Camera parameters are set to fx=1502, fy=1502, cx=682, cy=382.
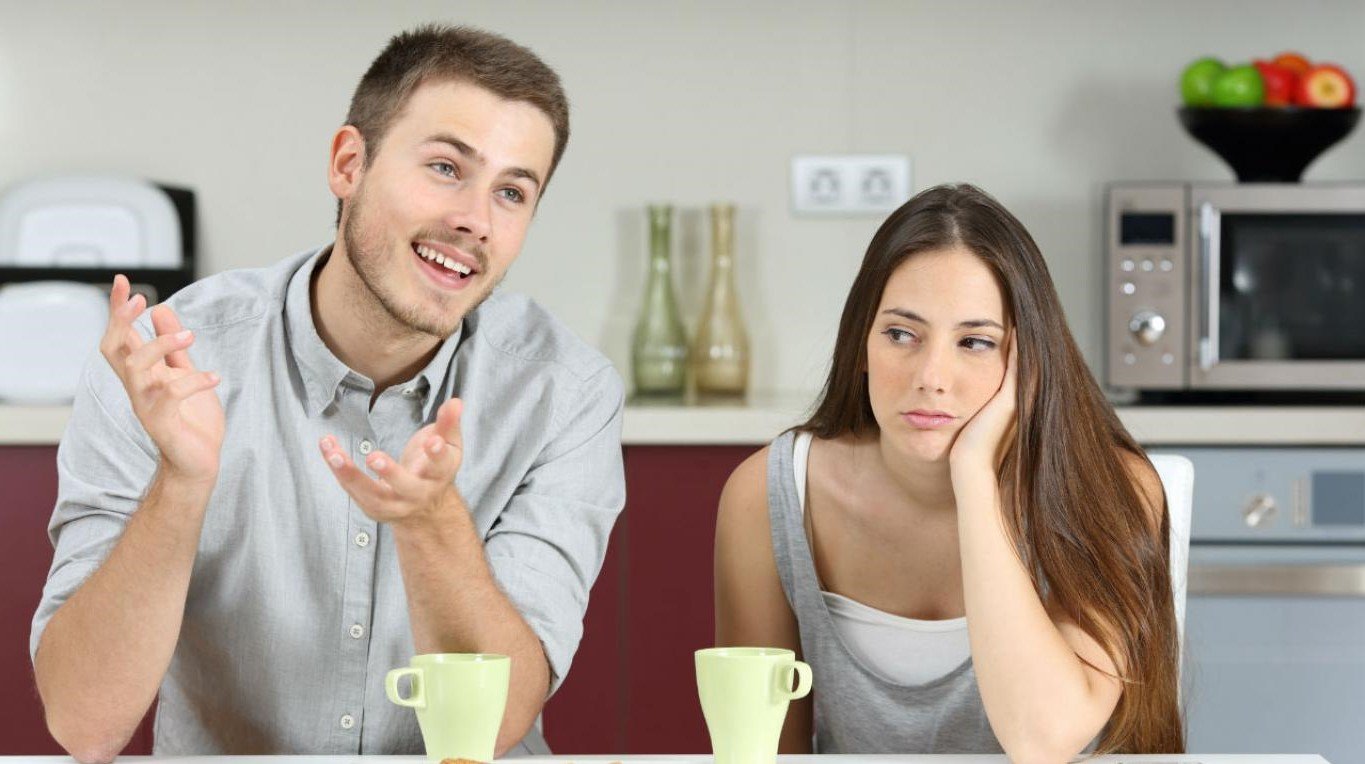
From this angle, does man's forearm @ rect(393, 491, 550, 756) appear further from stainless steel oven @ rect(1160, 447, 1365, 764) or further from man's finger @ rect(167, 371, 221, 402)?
stainless steel oven @ rect(1160, 447, 1365, 764)

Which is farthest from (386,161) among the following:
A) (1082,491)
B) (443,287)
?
(1082,491)

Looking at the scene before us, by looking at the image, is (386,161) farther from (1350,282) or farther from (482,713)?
(1350,282)

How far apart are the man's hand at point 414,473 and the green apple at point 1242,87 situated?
1.91 meters

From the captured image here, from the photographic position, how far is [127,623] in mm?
1156

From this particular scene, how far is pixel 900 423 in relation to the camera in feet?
4.52

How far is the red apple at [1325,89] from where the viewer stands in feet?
8.34

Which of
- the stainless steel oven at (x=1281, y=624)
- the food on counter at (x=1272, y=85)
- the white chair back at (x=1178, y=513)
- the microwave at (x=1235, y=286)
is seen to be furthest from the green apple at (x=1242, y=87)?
the white chair back at (x=1178, y=513)

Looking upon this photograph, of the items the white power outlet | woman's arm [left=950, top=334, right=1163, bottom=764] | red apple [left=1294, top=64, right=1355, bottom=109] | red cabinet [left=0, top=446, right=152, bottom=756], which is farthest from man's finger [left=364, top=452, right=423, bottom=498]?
red apple [left=1294, top=64, right=1355, bottom=109]

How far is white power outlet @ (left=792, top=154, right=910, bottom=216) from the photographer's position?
2857 mm

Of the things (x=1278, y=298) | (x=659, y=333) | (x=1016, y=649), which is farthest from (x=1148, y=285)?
(x=1016, y=649)

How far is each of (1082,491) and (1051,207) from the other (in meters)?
1.61

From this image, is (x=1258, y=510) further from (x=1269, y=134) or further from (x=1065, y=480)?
(x=1065, y=480)

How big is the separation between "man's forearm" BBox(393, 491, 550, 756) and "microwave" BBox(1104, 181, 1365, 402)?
1546 mm

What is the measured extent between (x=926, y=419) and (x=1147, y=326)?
1.26 meters
